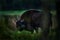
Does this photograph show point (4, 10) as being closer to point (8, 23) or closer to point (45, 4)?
point (8, 23)

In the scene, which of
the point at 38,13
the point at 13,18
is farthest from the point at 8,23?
the point at 38,13

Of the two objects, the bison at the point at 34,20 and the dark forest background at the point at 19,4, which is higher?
the dark forest background at the point at 19,4

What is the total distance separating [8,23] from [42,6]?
15.7 inches

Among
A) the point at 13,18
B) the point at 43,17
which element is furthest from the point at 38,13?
the point at 13,18

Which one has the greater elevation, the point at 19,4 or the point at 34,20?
the point at 19,4

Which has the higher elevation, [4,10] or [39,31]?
[4,10]

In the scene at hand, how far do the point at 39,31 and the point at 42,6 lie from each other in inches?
10.2

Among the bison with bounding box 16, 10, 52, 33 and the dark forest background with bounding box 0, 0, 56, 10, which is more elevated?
the dark forest background with bounding box 0, 0, 56, 10

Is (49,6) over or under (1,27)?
over

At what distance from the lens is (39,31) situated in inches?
117

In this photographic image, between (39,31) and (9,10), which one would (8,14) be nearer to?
(9,10)

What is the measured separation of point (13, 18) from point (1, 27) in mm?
155

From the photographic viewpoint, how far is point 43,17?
2947mm

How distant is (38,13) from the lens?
2.98m
